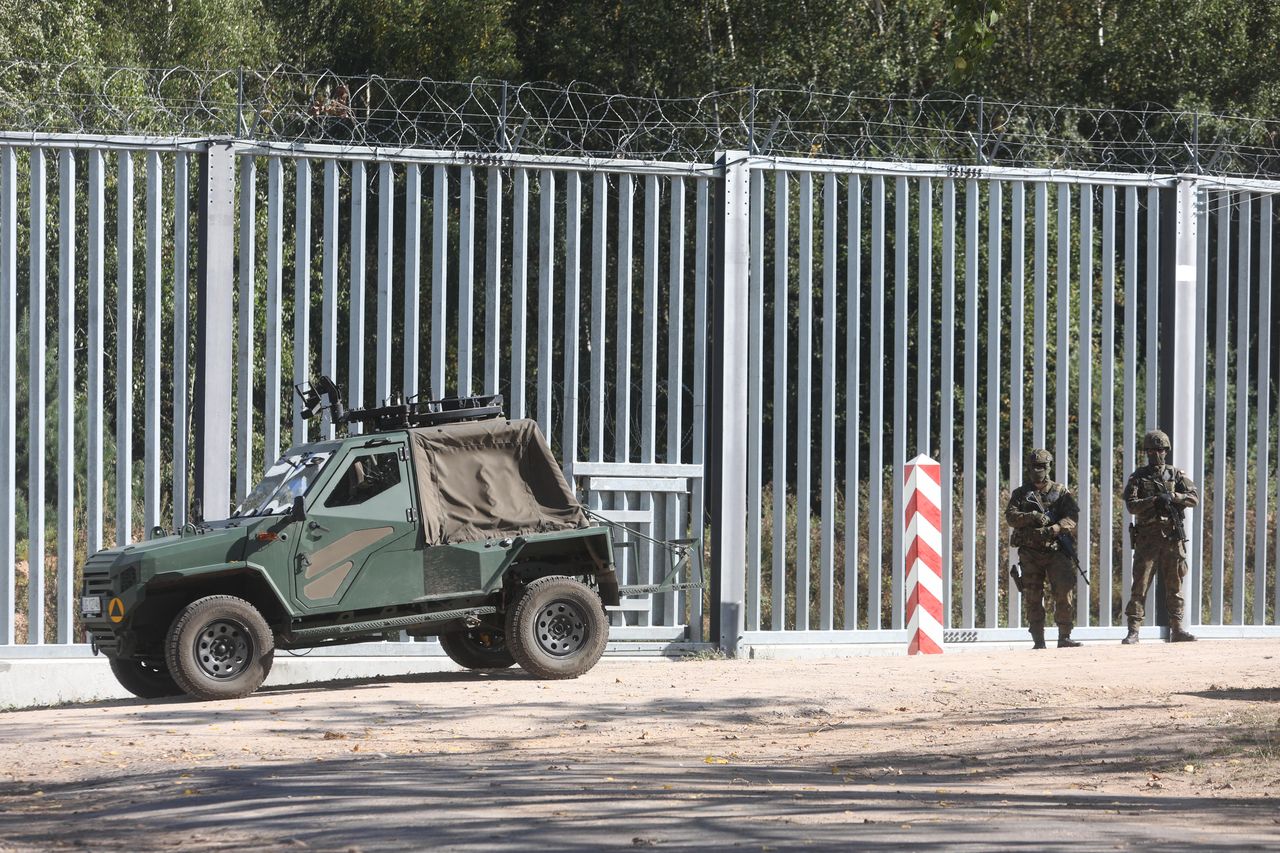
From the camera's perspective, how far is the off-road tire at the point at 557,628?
1099 centimetres

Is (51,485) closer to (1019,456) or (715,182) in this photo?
(715,182)

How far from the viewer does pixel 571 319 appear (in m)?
13.1

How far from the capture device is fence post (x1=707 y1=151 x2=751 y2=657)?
519 inches

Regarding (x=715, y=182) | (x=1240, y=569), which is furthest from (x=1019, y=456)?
(x=715, y=182)

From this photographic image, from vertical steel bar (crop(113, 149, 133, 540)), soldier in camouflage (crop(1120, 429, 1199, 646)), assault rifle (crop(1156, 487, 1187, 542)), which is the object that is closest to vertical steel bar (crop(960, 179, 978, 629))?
soldier in camouflage (crop(1120, 429, 1199, 646))

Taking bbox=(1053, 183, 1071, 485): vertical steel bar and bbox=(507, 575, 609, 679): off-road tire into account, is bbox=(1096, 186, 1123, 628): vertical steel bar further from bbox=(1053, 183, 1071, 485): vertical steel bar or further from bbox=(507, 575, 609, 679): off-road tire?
bbox=(507, 575, 609, 679): off-road tire

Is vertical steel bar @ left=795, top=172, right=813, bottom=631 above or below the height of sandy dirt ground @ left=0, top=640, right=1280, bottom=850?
above

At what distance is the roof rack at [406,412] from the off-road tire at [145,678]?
2014 millimetres

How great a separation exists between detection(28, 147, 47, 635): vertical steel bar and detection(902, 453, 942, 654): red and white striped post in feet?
19.3

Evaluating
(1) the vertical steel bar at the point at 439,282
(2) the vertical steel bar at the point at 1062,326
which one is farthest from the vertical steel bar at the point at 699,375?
(2) the vertical steel bar at the point at 1062,326

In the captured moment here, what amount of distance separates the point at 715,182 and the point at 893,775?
22.2ft

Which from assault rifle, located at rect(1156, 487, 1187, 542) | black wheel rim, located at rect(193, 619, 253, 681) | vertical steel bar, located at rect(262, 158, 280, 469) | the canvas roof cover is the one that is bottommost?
black wheel rim, located at rect(193, 619, 253, 681)

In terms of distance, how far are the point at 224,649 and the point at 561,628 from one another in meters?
2.25

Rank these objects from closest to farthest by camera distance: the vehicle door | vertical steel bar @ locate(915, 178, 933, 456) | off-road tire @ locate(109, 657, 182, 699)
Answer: the vehicle door → off-road tire @ locate(109, 657, 182, 699) → vertical steel bar @ locate(915, 178, 933, 456)
